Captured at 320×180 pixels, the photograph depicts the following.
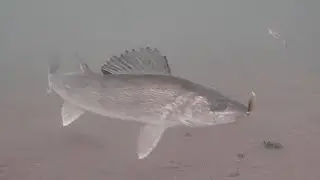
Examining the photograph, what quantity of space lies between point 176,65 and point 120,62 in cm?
1187

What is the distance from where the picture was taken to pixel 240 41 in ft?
69.1

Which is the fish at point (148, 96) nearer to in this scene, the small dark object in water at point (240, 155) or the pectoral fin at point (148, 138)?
the pectoral fin at point (148, 138)

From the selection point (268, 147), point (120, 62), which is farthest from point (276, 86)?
point (120, 62)

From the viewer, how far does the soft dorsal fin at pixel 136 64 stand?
6.08 feet

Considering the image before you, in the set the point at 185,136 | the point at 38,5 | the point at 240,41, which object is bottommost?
the point at 38,5

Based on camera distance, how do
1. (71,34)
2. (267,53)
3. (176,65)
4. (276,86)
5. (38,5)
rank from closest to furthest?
(276,86), (176,65), (267,53), (71,34), (38,5)

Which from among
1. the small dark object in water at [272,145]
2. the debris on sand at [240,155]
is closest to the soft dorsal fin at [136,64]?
the debris on sand at [240,155]

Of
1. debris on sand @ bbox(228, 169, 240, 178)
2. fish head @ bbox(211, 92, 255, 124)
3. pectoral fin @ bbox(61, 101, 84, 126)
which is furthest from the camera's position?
debris on sand @ bbox(228, 169, 240, 178)

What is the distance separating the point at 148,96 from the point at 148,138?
10.0 inches

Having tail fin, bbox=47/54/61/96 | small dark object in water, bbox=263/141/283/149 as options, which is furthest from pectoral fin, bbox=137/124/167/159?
small dark object in water, bbox=263/141/283/149

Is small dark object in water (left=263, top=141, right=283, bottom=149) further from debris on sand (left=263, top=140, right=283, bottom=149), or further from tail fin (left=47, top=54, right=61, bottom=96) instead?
tail fin (left=47, top=54, right=61, bottom=96)

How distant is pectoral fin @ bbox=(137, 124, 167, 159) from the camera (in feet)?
6.39

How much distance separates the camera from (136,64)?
186 cm

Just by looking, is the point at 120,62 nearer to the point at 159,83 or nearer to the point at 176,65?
the point at 159,83
